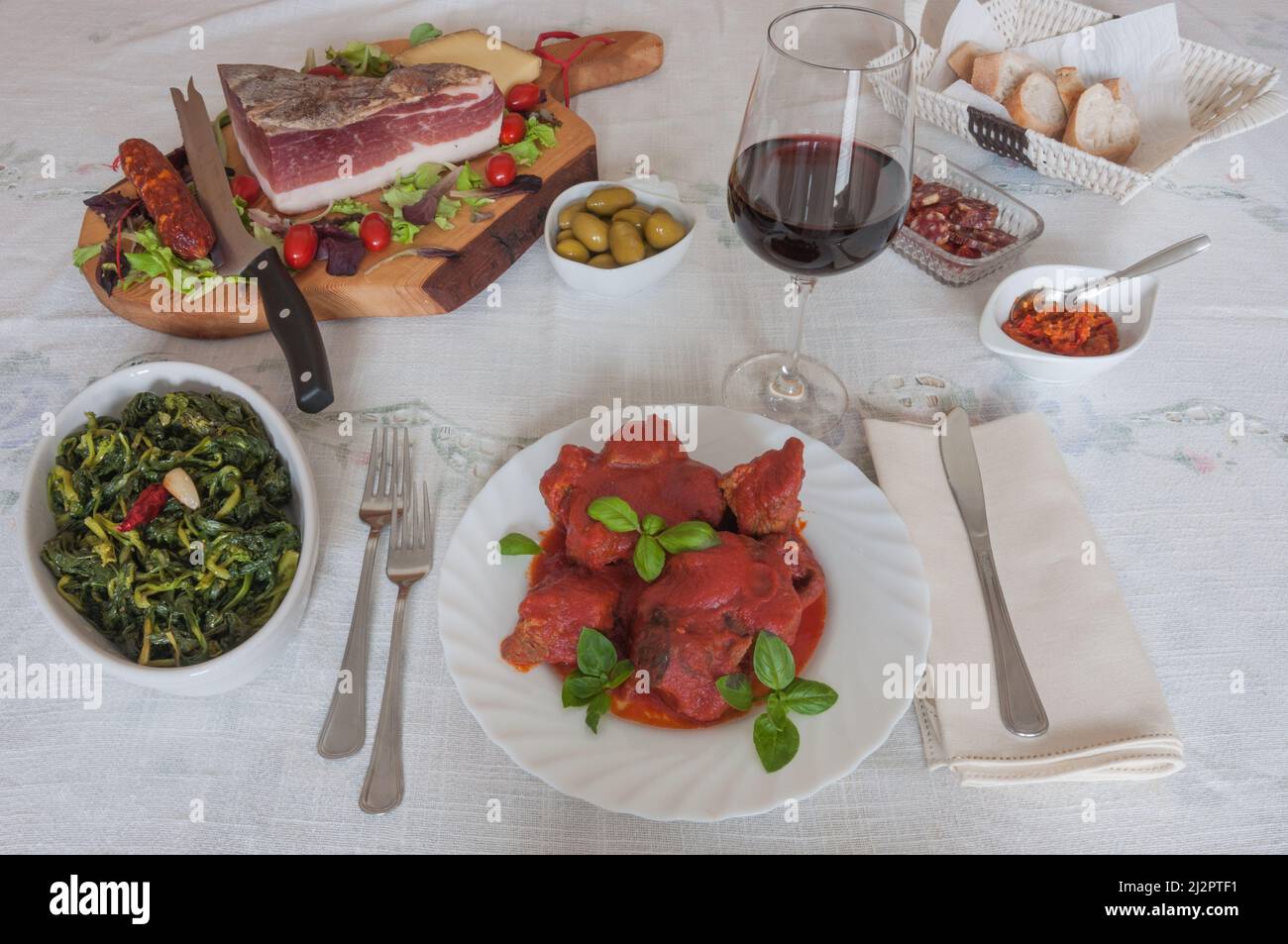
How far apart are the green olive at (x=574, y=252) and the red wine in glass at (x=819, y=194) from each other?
0.50m

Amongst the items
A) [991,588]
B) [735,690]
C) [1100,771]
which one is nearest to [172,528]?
[735,690]

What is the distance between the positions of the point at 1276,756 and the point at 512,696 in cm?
103

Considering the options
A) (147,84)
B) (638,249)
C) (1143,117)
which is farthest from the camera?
(147,84)

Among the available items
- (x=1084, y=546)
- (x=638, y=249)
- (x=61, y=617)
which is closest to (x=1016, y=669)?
(x=1084, y=546)

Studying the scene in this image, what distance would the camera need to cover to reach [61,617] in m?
1.05

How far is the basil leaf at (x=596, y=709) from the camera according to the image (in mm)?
1027

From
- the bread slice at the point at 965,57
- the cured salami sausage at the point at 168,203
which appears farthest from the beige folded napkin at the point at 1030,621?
the cured salami sausage at the point at 168,203

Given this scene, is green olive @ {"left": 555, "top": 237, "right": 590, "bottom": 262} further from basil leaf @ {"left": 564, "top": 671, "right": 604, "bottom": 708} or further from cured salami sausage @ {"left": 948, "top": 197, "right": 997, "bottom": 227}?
basil leaf @ {"left": 564, "top": 671, "right": 604, "bottom": 708}

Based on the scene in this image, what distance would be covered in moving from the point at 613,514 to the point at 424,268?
837 mm

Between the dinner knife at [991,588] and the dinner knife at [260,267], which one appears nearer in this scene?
the dinner knife at [991,588]

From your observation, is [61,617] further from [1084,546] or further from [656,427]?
[1084,546]

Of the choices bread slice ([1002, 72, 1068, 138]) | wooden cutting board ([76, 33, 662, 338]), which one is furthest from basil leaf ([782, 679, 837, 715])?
bread slice ([1002, 72, 1068, 138])

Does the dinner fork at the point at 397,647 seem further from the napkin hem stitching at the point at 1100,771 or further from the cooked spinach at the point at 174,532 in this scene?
the napkin hem stitching at the point at 1100,771

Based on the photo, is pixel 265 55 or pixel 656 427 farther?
pixel 265 55
